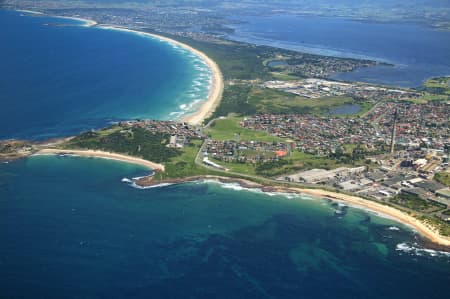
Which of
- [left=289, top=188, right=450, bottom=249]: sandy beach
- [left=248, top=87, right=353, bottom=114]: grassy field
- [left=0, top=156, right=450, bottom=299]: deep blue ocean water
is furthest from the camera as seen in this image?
[left=248, top=87, right=353, bottom=114]: grassy field

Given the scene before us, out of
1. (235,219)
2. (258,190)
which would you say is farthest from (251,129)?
(235,219)

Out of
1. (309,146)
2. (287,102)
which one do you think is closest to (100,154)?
(309,146)

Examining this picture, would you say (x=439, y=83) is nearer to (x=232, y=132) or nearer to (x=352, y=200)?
(x=232, y=132)

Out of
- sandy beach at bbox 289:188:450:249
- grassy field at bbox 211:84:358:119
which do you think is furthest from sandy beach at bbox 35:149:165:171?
grassy field at bbox 211:84:358:119

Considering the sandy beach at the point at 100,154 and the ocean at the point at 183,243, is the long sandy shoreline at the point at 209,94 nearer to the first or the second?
the sandy beach at the point at 100,154

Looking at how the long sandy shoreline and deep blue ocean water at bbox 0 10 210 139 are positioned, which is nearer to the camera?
deep blue ocean water at bbox 0 10 210 139

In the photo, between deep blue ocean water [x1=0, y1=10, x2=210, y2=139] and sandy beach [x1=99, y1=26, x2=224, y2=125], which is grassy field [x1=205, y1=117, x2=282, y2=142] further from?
deep blue ocean water [x1=0, y1=10, x2=210, y2=139]
